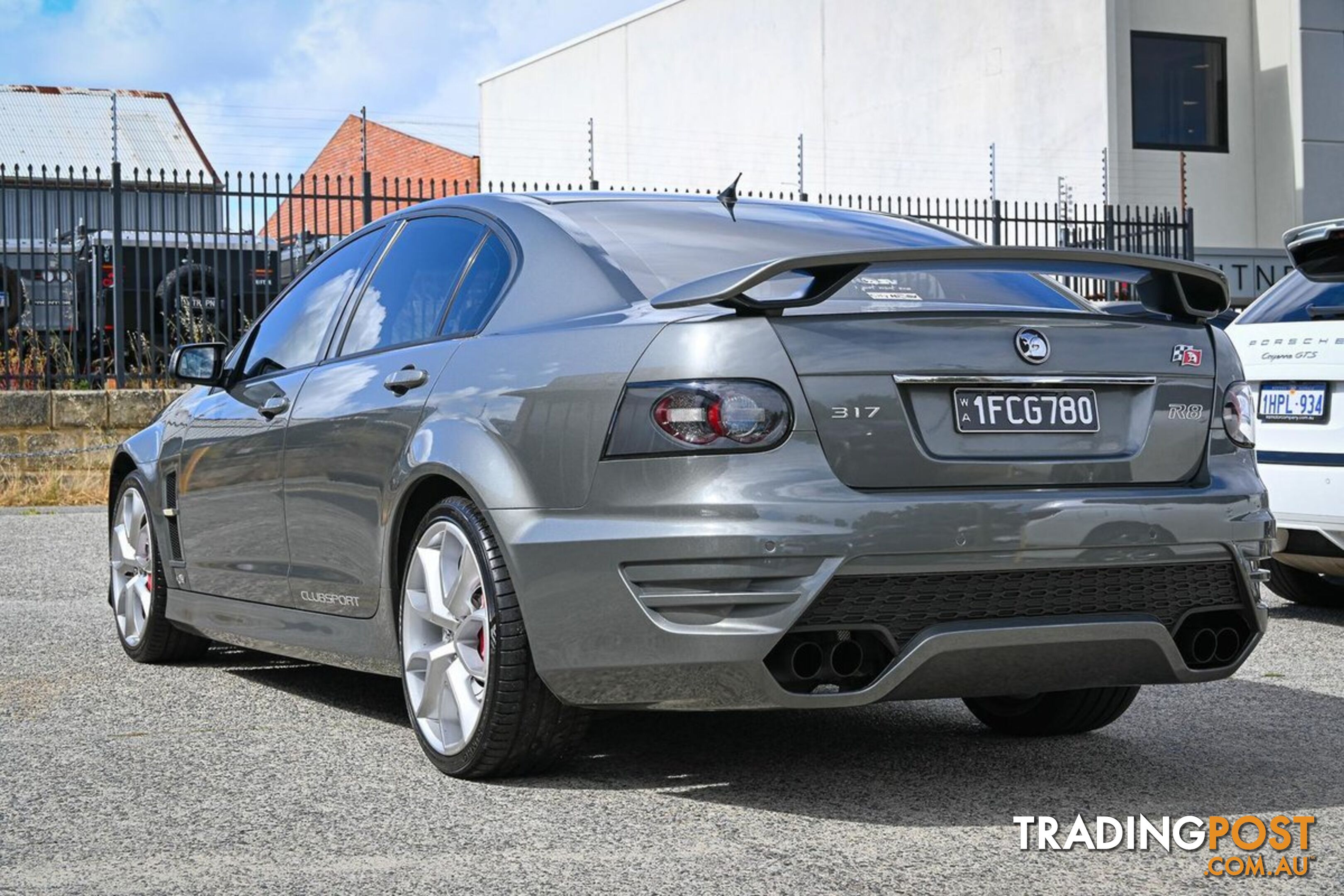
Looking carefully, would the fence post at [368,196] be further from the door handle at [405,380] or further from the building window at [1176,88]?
the building window at [1176,88]

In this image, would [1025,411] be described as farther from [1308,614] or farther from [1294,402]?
[1308,614]

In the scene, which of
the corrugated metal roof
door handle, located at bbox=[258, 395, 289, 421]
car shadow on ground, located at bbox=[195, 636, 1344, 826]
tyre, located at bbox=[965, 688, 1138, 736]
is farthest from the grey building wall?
the corrugated metal roof

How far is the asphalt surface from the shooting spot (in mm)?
3549

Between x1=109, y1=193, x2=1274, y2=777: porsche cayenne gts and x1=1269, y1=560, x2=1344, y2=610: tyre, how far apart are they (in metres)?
3.54

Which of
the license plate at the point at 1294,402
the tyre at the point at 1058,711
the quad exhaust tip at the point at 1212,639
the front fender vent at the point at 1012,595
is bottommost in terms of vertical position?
the tyre at the point at 1058,711

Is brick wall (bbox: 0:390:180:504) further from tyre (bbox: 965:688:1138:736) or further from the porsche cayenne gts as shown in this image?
tyre (bbox: 965:688:1138:736)

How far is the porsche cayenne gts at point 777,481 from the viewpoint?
387 centimetres

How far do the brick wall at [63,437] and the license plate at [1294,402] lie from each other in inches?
424

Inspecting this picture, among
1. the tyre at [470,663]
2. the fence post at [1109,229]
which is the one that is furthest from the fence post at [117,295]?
the tyre at [470,663]

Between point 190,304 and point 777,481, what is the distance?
43.9ft

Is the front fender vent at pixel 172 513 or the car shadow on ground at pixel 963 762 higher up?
the front fender vent at pixel 172 513

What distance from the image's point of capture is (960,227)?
2203cm

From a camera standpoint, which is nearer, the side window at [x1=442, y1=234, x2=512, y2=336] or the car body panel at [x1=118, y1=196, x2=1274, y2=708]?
the car body panel at [x1=118, y1=196, x2=1274, y2=708]

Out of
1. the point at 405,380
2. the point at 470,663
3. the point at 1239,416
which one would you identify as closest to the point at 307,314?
the point at 405,380
